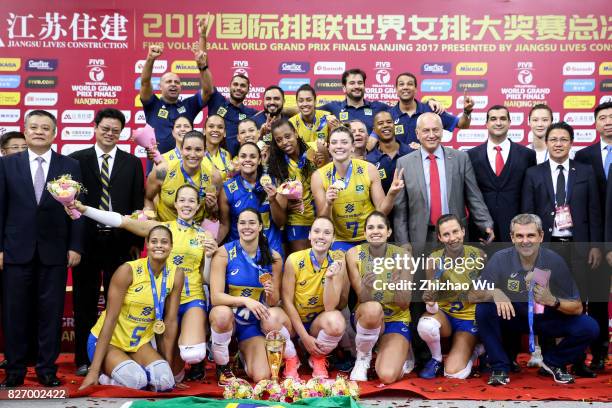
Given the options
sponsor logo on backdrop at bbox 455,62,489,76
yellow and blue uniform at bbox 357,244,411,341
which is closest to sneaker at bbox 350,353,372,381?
yellow and blue uniform at bbox 357,244,411,341

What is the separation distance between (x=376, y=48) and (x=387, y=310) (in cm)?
397

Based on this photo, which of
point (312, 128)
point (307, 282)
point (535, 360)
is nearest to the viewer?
point (307, 282)

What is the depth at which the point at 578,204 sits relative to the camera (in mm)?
6328

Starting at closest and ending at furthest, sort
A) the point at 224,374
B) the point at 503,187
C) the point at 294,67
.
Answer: the point at 224,374 → the point at 503,187 → the point at 294,67

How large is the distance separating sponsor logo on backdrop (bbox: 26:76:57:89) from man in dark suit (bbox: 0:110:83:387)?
3688 mm

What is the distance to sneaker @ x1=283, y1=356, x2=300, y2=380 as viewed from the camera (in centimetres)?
593

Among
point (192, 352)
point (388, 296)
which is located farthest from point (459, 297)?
point (192, 352)

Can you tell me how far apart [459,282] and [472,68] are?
3750mm

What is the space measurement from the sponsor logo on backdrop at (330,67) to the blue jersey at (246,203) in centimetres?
307

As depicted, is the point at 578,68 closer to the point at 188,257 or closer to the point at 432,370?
the point at 432,370

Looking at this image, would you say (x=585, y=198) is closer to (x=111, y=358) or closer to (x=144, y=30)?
(x=111, y=358)

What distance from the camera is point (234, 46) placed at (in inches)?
364

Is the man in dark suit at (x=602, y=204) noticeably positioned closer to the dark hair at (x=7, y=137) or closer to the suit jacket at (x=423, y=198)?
the suit jacket at (x=423, y=198)

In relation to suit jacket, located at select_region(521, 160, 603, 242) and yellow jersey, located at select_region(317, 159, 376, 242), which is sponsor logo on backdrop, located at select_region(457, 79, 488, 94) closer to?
suit jacket, located at select_region(521, 160, 603, 242)
